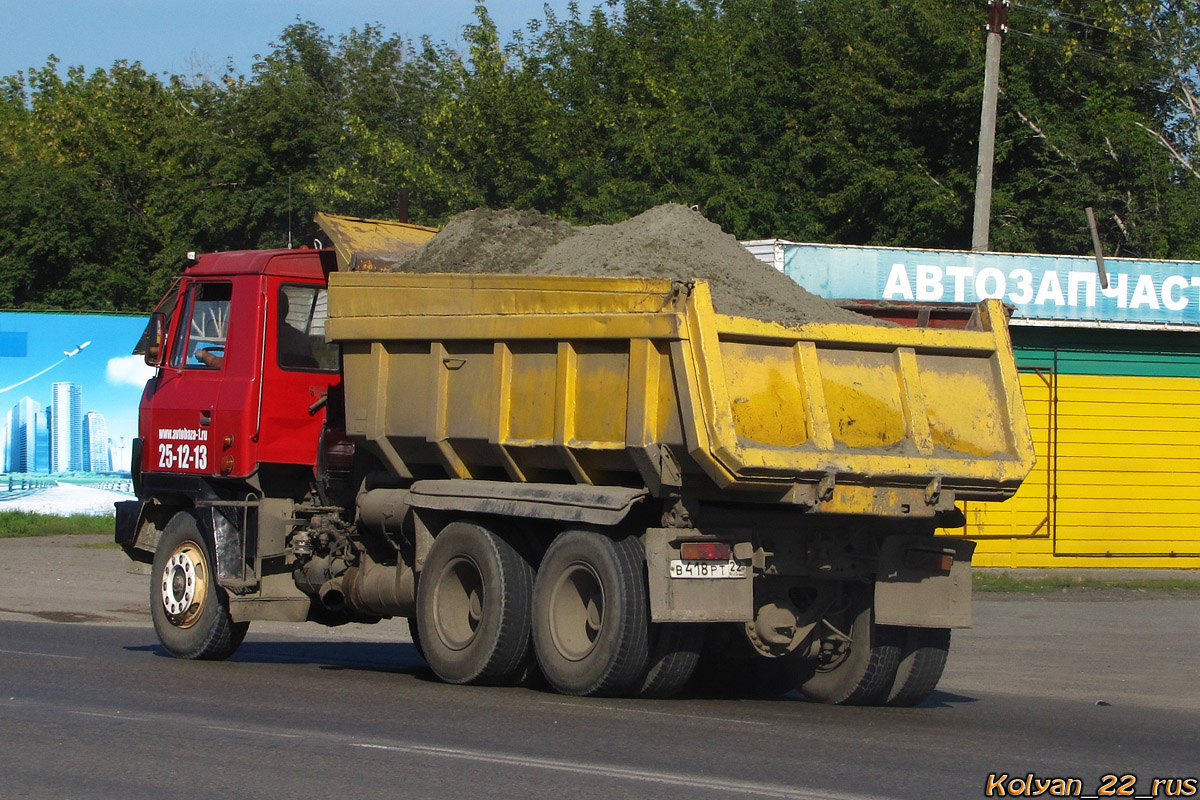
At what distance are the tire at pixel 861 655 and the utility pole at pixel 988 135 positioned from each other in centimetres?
1320

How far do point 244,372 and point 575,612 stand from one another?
12.5 ft

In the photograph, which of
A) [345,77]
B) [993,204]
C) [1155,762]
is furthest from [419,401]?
[345,77]

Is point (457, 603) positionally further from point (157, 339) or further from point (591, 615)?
point (157, 339)

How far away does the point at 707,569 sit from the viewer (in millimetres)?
8453

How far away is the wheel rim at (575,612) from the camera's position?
29.5ft

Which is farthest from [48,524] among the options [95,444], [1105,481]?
[1105,481]

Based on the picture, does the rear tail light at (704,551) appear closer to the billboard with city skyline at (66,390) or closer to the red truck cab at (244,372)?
the red truck cab at (244,372)

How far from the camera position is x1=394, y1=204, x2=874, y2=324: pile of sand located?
908 centimetres

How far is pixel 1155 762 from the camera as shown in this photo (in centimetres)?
738

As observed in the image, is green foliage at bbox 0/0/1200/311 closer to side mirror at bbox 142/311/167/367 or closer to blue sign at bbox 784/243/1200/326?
blue sign at bbox 784/243/1200/326

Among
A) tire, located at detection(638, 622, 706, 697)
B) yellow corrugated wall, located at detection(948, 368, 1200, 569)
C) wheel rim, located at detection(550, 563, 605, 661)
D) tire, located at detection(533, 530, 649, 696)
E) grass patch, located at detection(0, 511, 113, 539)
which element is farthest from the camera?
grass patch, located at detection(0, 511, 113, 539)

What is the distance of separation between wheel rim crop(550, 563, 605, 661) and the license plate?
729mm

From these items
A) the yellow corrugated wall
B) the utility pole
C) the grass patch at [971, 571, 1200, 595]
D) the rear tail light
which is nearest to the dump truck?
the rear tail light

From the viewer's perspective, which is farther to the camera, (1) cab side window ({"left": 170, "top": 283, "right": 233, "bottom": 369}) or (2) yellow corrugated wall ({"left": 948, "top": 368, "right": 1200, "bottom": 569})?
(2) yellow corrugated wall ({"left": 948, "top": 368, "right": 1200, "bottom": 569})
